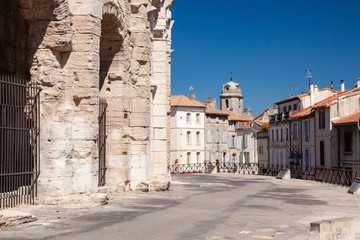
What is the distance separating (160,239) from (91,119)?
196 inches

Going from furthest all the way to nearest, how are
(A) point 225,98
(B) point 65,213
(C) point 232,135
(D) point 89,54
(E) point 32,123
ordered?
(A) point 225,98
(C) point 232,135
(D) point 89,54
(E) point 32,123
(B) point 65,213

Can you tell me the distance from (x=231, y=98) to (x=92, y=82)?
10469 cm

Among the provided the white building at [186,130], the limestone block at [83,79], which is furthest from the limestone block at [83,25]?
the white building at [186,130]

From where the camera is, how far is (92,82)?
12289 mm

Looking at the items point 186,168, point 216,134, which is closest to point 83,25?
point 186,168

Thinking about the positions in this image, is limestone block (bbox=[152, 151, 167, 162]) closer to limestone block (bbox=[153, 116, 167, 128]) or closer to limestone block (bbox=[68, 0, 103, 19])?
limestone block (bbox=[153, 116, 167, 128])

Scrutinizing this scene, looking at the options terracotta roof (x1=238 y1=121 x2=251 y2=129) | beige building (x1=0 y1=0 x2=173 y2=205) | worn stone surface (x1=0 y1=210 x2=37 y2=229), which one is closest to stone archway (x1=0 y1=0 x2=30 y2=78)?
beige building (x1=0 y1=0 x2=173 y2=205)

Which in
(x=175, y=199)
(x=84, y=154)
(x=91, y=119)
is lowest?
(x=175, y=199)

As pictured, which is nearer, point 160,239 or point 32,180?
point 160,239

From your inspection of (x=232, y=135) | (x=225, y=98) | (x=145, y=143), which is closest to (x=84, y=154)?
(x=145, y=143)

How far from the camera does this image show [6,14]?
16234 mm

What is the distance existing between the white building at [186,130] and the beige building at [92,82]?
43.2 meters

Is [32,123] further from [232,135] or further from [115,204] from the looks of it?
[232,135]

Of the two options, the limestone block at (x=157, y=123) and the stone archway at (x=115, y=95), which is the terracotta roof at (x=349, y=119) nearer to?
the limestone block at (x=157, y=123)
